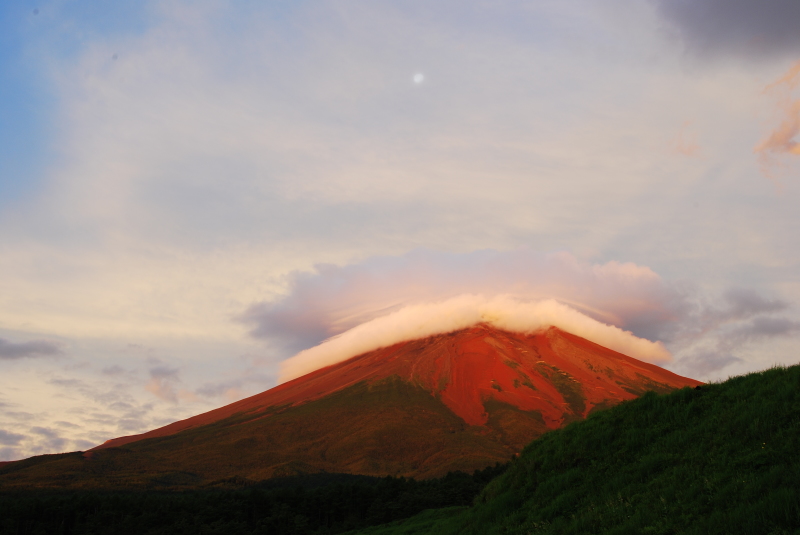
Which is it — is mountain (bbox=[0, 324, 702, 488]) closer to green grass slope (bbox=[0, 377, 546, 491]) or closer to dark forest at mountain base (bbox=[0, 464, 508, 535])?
green grass slope (bbox=[0, 377, 546, 491])

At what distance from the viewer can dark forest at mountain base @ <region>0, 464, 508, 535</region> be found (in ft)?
187

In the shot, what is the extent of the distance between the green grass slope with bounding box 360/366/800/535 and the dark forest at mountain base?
129ft

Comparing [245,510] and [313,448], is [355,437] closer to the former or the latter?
[313,448]

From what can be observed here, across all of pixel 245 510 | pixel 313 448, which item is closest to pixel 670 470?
pixel 245 510

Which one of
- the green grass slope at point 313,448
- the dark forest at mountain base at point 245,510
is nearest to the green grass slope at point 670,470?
the dark forest at mountain base at point 245,510

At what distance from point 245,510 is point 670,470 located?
66.0m

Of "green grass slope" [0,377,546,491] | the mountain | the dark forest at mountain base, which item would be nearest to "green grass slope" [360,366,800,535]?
the dark forest at mountain base

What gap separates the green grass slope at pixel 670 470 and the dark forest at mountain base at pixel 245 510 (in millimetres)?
39374

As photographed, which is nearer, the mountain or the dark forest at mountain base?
the dark forest at mountain base

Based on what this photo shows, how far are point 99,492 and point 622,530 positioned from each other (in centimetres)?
11861

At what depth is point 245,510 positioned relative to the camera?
69562mm

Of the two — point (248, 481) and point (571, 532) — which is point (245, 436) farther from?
point (571, 532)

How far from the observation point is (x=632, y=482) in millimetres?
14852

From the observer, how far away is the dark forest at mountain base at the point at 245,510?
187 feet
